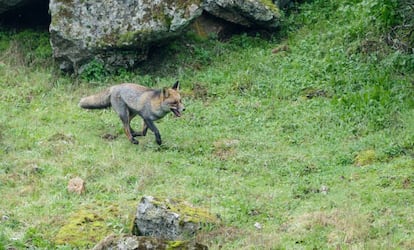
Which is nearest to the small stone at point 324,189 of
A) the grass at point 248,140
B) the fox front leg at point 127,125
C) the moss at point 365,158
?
the grass at point 248,140

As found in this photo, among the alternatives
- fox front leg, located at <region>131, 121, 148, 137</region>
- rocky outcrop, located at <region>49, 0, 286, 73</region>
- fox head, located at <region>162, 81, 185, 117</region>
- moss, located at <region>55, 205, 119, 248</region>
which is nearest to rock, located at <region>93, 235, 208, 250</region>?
moss, located at <region>55, 205, 119, 248</region>

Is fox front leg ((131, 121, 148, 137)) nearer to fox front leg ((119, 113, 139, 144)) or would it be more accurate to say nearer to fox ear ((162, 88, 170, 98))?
fox front leg ((119, 113, 139, 144))

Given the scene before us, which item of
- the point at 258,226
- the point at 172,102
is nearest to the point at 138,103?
the point at 172,102

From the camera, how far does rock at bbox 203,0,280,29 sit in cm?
1691

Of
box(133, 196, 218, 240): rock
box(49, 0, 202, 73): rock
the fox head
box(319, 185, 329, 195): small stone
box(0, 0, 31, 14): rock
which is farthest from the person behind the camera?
box(0, 0, 31, 14): rock

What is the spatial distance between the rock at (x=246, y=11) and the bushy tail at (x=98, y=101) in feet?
12.5

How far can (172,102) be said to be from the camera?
1345cm

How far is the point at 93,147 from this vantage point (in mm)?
12938

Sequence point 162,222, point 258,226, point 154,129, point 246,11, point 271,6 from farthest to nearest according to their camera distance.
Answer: point 271,6
point 246,11
point 154,129
point 258,226
point 162,222

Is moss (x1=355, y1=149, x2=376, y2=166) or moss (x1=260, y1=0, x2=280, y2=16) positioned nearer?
moss (x1=355, y1=149, x2=376, y2=166)

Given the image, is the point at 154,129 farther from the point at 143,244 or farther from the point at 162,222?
the point at 143,244

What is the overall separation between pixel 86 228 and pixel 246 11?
27.7 feet

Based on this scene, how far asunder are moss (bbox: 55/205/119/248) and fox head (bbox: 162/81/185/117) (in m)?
3.51

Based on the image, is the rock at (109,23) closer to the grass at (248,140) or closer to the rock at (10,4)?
the grass at (248,140)
